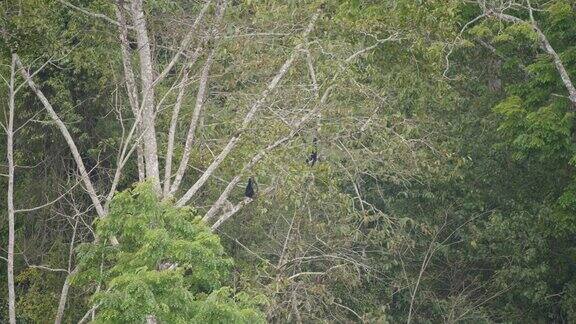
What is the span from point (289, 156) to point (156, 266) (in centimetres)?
297

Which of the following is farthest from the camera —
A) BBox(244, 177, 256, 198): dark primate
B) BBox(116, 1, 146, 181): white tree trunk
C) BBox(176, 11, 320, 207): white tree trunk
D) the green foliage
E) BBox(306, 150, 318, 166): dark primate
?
BBox(306, 150, 318, 166): dark primate

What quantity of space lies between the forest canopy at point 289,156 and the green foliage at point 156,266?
0.08ft

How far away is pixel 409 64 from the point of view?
13867 mm

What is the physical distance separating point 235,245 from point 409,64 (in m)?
4.24

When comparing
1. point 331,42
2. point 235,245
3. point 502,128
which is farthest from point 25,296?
point 502,128

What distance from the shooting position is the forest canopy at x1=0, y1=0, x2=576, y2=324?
40.0ft

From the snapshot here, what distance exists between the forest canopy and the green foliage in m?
0.02

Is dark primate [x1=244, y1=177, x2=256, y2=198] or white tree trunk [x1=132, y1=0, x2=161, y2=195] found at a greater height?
white tree trunk [x1=132, y1=0, x2=161, y2=195]

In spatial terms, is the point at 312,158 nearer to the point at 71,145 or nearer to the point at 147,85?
the point at 147,85

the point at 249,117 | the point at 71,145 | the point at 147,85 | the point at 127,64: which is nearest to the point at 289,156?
the point at 249,117

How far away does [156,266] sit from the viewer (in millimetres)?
10602

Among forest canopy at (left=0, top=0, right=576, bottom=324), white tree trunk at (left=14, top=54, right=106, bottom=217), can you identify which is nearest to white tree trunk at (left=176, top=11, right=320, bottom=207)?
forest canopy at (left=0, top=0, right=576, bottom=324)

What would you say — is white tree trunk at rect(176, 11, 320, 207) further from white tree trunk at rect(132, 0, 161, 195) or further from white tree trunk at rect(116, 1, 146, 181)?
white tree trunk at rect(116, 1, 146, 181)

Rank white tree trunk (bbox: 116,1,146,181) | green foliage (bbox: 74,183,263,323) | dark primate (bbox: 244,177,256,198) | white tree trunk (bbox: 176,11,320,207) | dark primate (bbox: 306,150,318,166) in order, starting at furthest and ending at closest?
dark primate (bbox: 306,150,318,166), white tree trunk (bbox: 176,11,320,207), dark primate (bbox: 244,177,256,198), white tree trunk (bbox: 116,1,146,181), green foliage (bbox: 74,183,263,323)
